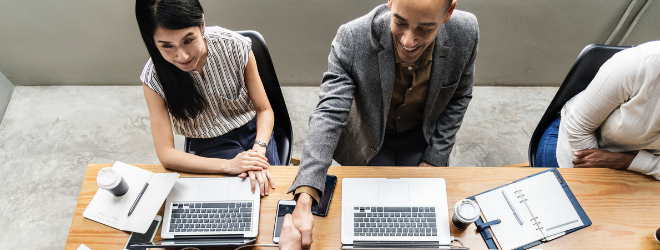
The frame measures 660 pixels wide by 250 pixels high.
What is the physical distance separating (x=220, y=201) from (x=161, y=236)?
207 mm

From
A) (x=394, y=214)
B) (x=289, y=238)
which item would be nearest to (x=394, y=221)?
(x=394, y=214)

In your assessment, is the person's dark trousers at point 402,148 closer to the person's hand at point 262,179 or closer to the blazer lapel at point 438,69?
the blazer lapel at point 438,69

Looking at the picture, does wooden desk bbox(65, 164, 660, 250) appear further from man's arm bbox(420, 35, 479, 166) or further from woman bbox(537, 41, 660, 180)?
man's arm bbox(420, 35, 479, 166)

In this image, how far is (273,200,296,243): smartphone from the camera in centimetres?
120

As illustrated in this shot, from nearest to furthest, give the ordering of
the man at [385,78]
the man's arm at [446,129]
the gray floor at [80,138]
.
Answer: the man at [385,78] → the man's arm at [446,129] → the gray floor at [80,138]

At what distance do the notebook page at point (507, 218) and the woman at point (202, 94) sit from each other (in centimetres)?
73

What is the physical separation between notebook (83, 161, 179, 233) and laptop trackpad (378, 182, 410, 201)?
69 centimetres

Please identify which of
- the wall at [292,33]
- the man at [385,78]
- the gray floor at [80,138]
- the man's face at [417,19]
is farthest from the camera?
the gray floor at [80,138]

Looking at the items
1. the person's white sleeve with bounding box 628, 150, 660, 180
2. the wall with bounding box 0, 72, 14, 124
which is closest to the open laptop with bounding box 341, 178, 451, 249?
the person's white sleeve with bounding box 628, 150, 660, 180

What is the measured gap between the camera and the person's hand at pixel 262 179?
128 centimetres

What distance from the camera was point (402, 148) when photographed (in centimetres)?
166

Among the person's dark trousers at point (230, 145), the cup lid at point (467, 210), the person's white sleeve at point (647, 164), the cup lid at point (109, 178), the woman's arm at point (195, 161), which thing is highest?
the person's white sleeve at point (647, 164)

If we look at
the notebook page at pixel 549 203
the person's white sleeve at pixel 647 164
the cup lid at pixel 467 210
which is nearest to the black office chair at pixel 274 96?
the cup lid at pixel 467 210

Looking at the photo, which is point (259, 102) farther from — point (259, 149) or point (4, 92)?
point (4, 92)
